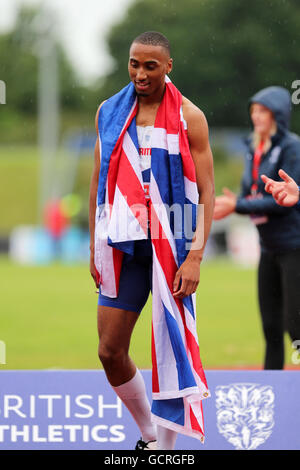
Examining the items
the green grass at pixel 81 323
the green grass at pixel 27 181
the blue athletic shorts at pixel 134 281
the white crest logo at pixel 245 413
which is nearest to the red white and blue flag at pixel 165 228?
the blue athletic shorts at pixel 134 281

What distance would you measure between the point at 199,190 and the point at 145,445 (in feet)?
4.32

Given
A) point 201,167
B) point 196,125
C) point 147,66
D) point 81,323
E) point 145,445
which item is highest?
point 147,66

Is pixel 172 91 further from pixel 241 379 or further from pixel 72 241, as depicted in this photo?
pixel 72 241

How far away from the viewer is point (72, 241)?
969 inches

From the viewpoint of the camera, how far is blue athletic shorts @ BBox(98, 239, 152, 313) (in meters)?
3.86

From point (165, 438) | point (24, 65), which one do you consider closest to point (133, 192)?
point (165, 438)

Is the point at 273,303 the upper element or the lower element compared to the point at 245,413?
upper

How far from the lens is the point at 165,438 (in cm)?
384

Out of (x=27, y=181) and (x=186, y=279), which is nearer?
(x=186, y=279)

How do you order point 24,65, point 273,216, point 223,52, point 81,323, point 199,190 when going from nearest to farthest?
point 199,190 < point 273,216 < point 81,323 < point 223,52 < point 24,65

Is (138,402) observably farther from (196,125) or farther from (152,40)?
(152,40)

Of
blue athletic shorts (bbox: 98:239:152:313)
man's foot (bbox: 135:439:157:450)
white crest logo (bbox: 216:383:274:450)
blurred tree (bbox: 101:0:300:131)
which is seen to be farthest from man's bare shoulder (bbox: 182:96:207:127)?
blurred tree (bbox: 101:0:300:131)

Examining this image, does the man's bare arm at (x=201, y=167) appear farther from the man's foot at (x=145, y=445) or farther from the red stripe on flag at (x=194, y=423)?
the man's foot at (x=145, y=445)
